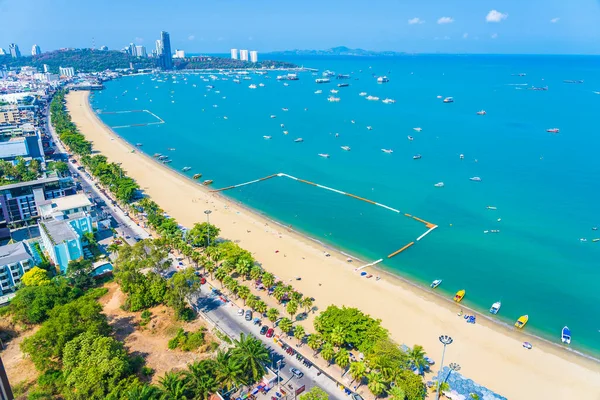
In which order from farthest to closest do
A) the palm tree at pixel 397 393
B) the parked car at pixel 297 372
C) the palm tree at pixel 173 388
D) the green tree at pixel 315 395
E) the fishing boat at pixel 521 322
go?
the fishing boat at pixel 521 322
the parked car at pixel 297 372
the palm tree at pixel 397 393
the palm tree at pixel 173 388
the green tree at pixel 315 395

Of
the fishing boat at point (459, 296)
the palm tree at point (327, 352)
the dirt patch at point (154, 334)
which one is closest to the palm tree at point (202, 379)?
the dirt patch at point (154, 334)

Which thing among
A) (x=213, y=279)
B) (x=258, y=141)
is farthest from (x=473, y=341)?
(x=258, y=141)

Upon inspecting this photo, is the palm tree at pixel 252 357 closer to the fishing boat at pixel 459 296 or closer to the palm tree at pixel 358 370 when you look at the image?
the palm tree at pixel 358 370

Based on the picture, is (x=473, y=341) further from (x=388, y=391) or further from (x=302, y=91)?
(x=302, y=91)

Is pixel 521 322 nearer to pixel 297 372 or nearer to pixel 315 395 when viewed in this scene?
pixel 297 372

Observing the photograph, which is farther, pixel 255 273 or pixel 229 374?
pixel 255 273

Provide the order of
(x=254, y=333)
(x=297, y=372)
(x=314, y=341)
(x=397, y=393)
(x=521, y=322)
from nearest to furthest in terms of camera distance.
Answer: (x=397, y=393) < (x=297, y=372) < (x=314, y=341) < (x=254, y=333) < (x=521, y=322)

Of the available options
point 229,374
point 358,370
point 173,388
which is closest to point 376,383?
point 358,370
